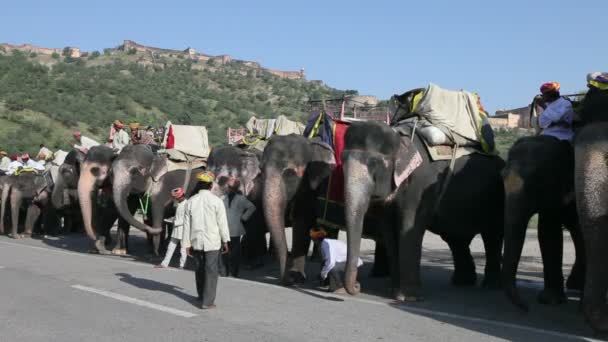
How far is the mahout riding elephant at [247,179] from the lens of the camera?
13.0 metres

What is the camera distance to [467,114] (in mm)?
11227

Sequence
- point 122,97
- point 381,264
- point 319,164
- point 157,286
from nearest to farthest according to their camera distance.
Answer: point 157,286
point 319,164
point 381,264
point 122,97

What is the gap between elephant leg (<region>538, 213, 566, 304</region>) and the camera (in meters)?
8.99

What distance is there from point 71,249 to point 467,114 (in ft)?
34.8

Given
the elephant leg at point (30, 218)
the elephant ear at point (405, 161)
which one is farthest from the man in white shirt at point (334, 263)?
the elephant leg at point (30, 218)

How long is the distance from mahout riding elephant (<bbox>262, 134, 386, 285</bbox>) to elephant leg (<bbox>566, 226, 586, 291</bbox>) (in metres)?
3.90

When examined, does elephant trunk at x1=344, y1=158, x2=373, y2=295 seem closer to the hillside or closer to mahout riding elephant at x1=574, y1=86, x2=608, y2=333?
mahout riding elephant at x1=574, y1=86, x2=608, y2=333

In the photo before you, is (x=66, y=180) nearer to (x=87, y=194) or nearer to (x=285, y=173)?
(x=87, y=194)

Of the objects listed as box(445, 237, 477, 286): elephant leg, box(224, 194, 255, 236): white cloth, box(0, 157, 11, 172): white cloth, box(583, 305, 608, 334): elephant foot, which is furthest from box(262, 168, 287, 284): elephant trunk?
box(0, 157, 11, 172): white cloth

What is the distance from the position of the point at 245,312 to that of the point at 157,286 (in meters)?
2.47

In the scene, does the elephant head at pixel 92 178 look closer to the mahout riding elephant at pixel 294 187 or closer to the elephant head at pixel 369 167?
the mahout riding elephant at pixel 294 187

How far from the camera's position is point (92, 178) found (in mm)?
15062

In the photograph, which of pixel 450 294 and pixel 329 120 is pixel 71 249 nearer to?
pixel 329 120

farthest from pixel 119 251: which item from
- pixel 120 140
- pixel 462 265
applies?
pixel 462 265
